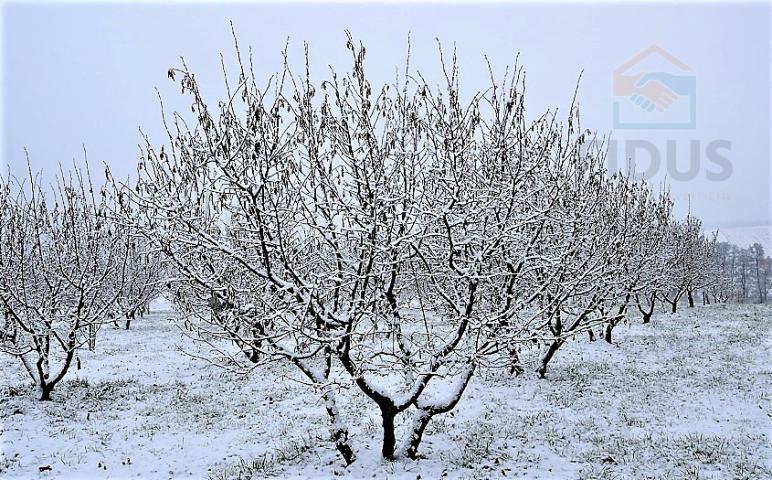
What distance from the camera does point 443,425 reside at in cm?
864

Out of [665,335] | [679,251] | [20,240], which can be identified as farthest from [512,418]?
[679,251]

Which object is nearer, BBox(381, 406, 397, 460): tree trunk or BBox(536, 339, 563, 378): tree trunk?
BBox(381, 406, 397, 460): tree trunk

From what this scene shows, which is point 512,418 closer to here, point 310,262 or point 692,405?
point 692,405

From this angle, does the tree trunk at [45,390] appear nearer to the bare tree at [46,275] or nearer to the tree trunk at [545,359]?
the bare tree at [46,275]

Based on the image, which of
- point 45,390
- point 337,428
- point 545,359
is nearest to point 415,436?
point 337,428

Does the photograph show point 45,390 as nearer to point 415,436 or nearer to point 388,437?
point 388,437

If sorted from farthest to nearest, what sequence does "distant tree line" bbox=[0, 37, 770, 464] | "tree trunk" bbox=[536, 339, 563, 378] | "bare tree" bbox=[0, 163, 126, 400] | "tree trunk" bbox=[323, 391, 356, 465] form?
"tree trunk" bbox=[536, 339, 563, 378] < "bare tree" bbox=[0, 163, 126, 400] < "tree trunk" bbox=[323, 391, 356, 465] < "distant tree line" bbox=[0, 37, 770, 464]

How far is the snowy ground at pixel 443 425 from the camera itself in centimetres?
691

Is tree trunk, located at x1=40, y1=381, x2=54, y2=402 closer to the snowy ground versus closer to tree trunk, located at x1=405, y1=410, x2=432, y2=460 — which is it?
the snowy ground

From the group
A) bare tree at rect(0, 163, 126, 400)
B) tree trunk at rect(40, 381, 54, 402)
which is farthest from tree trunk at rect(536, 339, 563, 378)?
tree trunk at rect(40, 381, 54, 402)

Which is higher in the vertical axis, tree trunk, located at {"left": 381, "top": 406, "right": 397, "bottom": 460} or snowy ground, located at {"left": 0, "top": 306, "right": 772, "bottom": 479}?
tree trunk, located at {"left": 381, "top": 406, "right": 397, "bottom": 460}

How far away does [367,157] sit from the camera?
19.5 ft

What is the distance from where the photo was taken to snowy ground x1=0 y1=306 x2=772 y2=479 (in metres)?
6.91

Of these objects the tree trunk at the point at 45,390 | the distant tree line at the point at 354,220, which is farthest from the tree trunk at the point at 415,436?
the tree trunk at the point at 45,390
